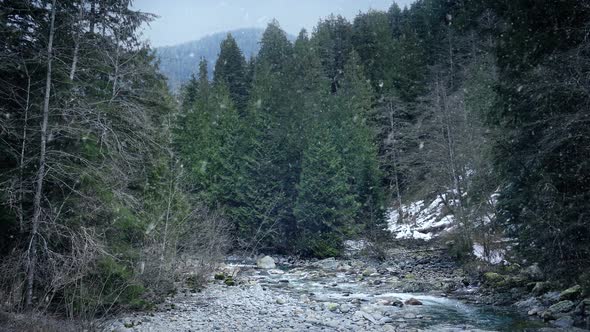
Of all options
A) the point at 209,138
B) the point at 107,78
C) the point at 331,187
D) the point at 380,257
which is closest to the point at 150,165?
the point at 107,78

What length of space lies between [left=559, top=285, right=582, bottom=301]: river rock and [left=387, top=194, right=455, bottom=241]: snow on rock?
54.4ft

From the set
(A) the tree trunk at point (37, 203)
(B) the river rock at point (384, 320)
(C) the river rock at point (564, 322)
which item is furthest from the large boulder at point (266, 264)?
(A) the tree trunk at point (37, 203)

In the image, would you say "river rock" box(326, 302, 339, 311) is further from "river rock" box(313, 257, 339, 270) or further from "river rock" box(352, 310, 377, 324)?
"river rock" box(313, 257, 339, 270)

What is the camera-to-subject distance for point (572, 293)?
39.1 feet

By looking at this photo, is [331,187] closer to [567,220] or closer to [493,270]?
[493,270]

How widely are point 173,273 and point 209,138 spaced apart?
2466 cm

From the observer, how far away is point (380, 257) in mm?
26188

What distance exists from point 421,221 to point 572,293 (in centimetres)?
2230

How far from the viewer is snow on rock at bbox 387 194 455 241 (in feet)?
101

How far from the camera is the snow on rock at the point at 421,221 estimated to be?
3065 centimetres

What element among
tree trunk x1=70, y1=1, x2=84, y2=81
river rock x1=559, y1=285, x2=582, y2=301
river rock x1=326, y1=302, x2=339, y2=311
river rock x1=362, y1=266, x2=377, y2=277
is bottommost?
river rock x1=362, y1=266, x2=377, y2=277

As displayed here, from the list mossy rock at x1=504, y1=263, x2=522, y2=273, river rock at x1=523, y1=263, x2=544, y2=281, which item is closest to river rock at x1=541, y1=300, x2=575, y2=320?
river rock at x1=523, y1=263, x2=544, y2=281

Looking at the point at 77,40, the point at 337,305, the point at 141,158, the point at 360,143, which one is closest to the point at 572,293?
the point at 337,305

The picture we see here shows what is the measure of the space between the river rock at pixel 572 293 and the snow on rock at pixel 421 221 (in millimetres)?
16566
